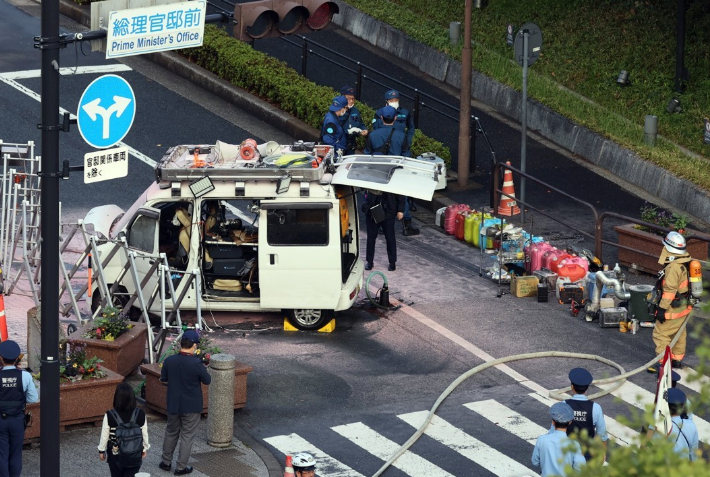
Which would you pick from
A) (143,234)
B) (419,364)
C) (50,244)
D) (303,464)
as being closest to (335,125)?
(143,234)

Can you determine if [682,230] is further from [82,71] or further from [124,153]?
[82,71]

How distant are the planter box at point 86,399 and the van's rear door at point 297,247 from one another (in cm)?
323

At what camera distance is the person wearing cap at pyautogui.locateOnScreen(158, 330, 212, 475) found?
1412 centimetres

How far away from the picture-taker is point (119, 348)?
53.3ft

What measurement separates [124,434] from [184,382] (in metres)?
1.39

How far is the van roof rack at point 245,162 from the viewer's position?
18078 mm

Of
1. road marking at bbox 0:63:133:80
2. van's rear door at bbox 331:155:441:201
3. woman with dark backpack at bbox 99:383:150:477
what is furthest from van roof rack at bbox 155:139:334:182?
road marking at bbox 0:63:133:80

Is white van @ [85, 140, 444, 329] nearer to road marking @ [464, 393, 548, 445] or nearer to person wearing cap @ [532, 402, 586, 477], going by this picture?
road marking @ [464, 393, 548, 445]

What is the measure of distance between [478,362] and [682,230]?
4.22 metres

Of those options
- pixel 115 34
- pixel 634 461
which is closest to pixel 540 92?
pixel 115 34

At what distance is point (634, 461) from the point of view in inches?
299

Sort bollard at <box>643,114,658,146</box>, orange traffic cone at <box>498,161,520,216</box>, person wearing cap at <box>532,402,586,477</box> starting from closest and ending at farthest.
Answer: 1. person wearing cap at <box>532,402,586,477</box>
2. orange traffic cone at <box>498,161,520,216</box>
3. bollard at <box>643,114,658,146</box>

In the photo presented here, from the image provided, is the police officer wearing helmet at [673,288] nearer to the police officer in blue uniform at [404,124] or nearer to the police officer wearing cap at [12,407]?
the police officer in blue uniform at [404,124]

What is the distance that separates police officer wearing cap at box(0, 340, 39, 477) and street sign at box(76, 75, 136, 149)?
2490mm
